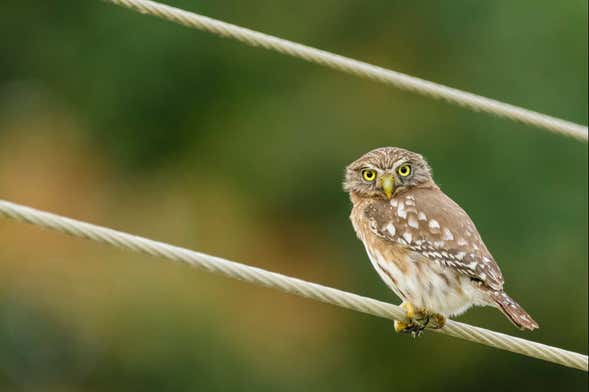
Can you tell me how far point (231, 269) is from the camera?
5.45m

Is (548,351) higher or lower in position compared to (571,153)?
lower

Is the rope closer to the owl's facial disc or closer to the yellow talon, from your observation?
the yellow talon

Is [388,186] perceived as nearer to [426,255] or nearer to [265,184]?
[426,255]

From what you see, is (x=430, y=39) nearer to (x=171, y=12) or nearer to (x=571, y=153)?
(x=571, y=153)

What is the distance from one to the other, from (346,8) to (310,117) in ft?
4.84

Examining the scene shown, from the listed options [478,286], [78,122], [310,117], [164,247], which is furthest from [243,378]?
[164,247]

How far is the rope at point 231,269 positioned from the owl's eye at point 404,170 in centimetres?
147

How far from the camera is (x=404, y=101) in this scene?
16.4 meters

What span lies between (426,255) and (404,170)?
74 centimetres

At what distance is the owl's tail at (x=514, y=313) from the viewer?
6.22 m

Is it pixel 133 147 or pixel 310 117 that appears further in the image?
pixel 133 147

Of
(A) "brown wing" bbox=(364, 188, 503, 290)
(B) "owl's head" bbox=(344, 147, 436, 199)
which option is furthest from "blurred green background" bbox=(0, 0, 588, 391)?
(A) "brown wing" bbox=(364, 188, 503, 290)

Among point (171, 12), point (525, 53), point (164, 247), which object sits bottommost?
point (164, 247)

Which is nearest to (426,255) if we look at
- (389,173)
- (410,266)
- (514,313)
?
(410,266)
